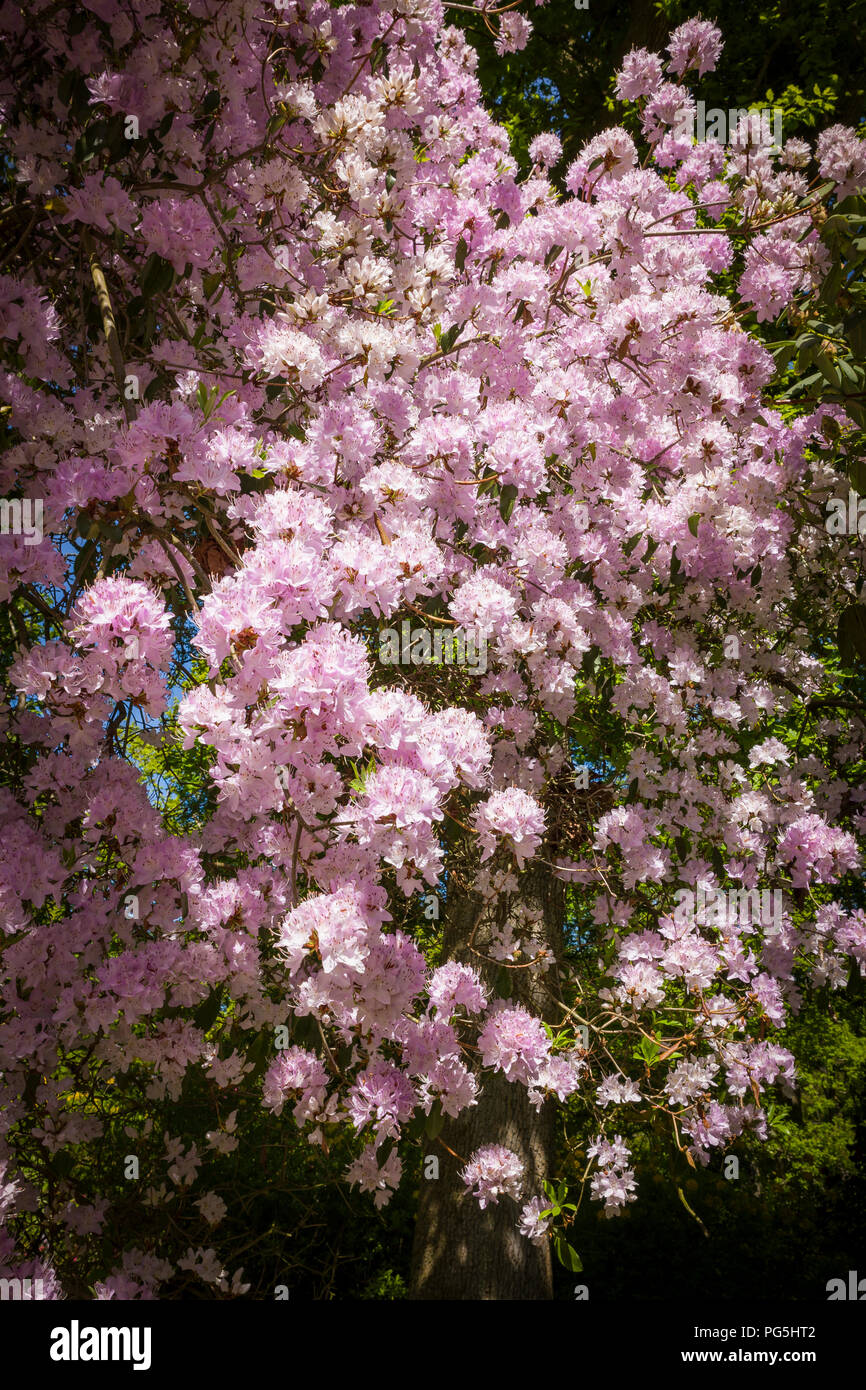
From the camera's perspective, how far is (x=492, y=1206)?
392 centimetres

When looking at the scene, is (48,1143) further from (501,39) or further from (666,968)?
→ (501,39)

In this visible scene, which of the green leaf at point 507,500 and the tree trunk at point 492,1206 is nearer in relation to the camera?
the green leaf at point 507,500

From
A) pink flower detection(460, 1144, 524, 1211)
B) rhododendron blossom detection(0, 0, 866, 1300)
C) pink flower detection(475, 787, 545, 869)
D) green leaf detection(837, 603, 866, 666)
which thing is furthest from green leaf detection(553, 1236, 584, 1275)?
green leaf detection(837, 603, 866, 666)

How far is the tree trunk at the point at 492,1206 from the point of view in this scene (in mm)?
3754

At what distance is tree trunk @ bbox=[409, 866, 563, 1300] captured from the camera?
3.75 meters

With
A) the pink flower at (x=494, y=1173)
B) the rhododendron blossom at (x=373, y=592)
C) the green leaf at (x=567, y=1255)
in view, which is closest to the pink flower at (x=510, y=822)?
the rhododendron blossom at (x=373, y=592)
